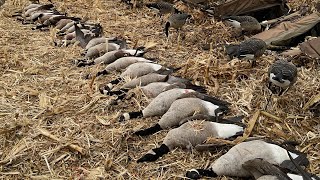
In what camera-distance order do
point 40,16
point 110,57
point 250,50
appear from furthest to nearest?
point 40,16 < point 110,57 < point 250,50

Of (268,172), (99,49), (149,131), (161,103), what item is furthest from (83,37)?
(268,172)

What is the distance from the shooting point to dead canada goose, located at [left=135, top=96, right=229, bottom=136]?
4238 mm

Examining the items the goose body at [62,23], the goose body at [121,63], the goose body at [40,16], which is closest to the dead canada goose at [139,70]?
the goose body at [121,63]

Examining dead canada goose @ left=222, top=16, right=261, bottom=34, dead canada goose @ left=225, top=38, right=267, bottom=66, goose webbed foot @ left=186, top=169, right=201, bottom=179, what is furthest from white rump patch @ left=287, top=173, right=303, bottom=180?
dead canada goose @ left=222, top=16, right=261, bottom=34

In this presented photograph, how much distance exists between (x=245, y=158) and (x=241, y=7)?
501 cm

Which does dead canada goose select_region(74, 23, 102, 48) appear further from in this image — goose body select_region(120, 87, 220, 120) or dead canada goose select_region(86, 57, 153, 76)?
goose body select_region(120, 87, 220, 120)

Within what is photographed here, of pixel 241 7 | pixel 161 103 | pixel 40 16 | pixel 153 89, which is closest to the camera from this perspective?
pixel 161 103

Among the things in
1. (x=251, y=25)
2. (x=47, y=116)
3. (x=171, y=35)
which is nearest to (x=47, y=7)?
(x=171, y=35)

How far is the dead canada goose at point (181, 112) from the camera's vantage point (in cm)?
424

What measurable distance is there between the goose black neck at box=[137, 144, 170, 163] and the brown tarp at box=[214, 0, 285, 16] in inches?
179

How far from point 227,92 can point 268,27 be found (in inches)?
105

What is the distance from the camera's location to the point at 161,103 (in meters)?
4.54

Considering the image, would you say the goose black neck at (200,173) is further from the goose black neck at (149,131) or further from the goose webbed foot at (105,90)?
the goose webbed foot at (105,90)

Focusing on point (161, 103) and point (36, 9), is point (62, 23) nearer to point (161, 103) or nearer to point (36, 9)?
point (36, 9)
